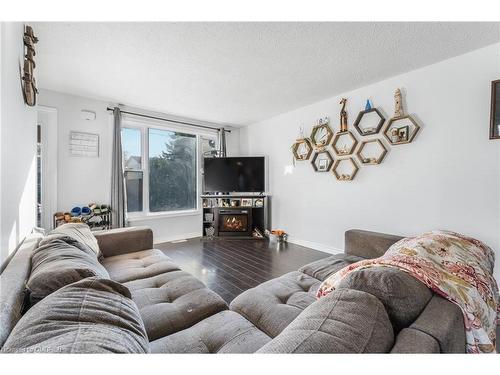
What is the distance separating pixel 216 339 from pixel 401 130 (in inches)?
113

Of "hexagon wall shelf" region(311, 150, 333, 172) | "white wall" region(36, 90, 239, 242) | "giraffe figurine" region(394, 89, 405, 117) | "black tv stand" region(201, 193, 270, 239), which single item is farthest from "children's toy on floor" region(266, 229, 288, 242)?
"giraffe figurine" region(394, 89, 405, 117)

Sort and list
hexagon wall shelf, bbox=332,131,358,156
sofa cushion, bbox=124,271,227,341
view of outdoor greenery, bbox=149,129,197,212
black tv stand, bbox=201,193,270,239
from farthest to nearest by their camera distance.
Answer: black tv stand, bbox=201,193,270,239
view of outdoor greenery, bbox=149,129,197,212
hexagon wall shelf, bbox=332,131,358,156
sofa cushion, bbox=124,271,227,341

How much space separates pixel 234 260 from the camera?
3.11 metres

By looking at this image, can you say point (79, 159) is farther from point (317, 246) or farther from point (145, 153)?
point (317, 246)

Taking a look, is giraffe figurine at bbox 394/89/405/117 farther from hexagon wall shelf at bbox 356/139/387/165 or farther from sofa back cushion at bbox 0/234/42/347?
sofa back cushion at bbox 0/234/42/347

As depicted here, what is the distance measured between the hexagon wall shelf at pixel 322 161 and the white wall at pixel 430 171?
116mm

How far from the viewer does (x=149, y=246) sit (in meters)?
2.36

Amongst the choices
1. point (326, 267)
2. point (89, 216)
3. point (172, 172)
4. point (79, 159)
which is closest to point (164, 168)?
point (172, 172)

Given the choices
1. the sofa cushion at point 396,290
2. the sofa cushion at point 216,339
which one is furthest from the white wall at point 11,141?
the sofa cushion at point 396,290

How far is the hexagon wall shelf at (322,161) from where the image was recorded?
11.2 ft

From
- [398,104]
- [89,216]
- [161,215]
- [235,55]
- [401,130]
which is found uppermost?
[235,55]

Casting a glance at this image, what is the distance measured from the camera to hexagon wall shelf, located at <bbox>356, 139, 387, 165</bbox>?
9.29ft

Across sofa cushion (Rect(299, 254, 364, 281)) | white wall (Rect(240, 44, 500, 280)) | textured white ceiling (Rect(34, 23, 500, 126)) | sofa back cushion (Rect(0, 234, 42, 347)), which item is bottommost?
sofa cushion (Rect(299, 254, 364, 281))
